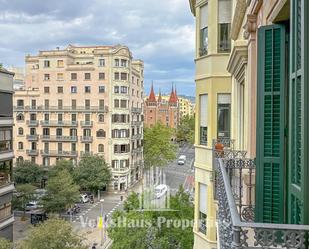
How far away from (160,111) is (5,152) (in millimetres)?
66528

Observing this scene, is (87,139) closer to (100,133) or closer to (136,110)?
(100,133)

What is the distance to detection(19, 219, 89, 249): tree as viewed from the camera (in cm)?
1350

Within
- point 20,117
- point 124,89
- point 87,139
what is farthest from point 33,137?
point 124,89

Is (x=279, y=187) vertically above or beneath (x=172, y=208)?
above

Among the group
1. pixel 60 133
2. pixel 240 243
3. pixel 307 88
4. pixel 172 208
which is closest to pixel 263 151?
pixel 307 88

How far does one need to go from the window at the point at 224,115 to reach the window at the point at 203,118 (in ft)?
1.22

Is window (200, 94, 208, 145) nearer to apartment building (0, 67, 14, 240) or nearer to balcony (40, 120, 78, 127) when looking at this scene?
apartment building (0, 67, 14, 240)

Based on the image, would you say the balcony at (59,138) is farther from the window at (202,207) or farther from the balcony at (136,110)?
the window at (202,207)

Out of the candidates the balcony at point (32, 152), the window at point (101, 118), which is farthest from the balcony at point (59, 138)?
the window at point (101, 118)

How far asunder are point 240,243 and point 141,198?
17459 mm

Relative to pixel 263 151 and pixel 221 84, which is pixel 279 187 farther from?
pixel 221 84

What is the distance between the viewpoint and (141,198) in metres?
19.2

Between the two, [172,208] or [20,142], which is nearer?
[172,208]

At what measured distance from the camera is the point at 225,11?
355 inches
